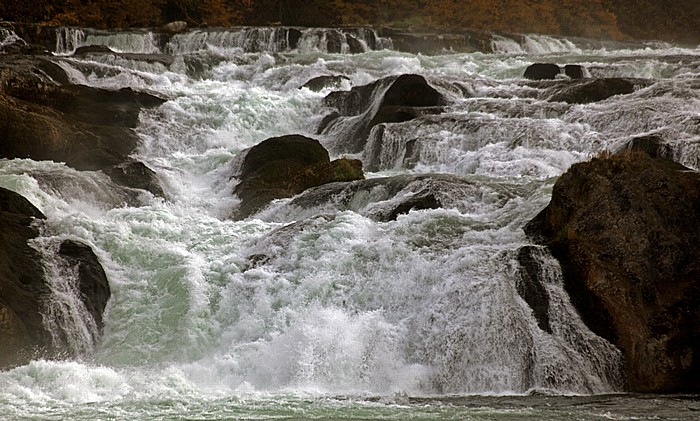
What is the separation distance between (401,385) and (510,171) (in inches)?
295

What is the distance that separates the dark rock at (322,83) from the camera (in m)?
24.8

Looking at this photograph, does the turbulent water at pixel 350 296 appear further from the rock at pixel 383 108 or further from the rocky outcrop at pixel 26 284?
the rock at pixel 383 108

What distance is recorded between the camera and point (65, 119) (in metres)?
18.2

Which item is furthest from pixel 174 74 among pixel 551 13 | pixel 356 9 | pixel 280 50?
pixel 551 13

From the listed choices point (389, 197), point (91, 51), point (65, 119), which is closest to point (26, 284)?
point (389, 197)

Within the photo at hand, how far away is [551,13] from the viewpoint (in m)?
52.2

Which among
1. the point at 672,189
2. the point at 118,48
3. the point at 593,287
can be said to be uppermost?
the point at 118,48

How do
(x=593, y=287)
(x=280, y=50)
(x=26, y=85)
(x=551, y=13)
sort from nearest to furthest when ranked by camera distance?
(x=593, y=287)
(x=26, y=85)
(x=280, y=50)
(x=551, y=13)

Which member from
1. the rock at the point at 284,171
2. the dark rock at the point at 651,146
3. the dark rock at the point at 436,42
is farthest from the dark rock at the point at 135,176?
the dark rock at the point at 436,42

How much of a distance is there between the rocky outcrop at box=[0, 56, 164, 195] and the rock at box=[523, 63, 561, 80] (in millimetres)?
10723

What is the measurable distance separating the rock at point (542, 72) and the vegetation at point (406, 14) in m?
20.6

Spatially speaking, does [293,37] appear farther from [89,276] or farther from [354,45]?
[89,276]

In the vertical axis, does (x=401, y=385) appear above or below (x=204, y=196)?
below

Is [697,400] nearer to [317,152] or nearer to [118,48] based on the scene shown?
[317,152]
